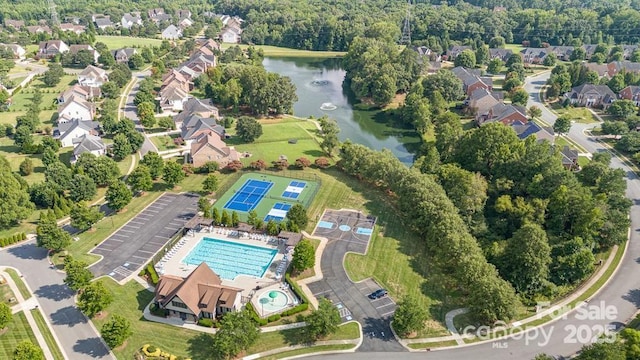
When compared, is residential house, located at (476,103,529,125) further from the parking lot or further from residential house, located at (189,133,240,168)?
the parking lot

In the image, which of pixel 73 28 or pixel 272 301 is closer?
pixel 272 301

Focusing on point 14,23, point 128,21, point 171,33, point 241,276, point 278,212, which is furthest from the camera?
point 128,21

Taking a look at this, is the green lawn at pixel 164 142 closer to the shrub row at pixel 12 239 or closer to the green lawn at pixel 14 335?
the shrub row at pixel 12 239

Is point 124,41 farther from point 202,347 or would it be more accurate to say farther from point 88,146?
point 202,347

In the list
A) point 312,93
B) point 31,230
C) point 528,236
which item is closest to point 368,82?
Answer: point 312,93

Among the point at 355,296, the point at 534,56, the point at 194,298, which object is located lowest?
the point at 355,296

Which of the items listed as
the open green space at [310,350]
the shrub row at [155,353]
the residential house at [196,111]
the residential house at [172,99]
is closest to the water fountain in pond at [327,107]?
the residential house at [196,111]

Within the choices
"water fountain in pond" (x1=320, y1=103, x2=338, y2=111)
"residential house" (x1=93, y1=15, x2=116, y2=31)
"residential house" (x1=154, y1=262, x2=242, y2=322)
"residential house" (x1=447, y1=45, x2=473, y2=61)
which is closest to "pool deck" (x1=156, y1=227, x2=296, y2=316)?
"residential house" (x1=154, y1=262, x2=242, y2=322)

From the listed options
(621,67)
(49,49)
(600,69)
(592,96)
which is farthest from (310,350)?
(49,49)
